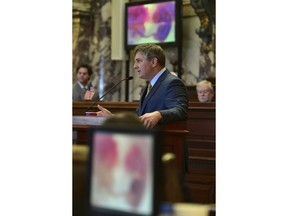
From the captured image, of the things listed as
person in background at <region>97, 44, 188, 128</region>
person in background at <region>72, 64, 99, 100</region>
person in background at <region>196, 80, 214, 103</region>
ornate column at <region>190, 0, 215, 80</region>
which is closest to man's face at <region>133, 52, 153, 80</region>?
person in background at <region>97, 44, 188, 128</region>

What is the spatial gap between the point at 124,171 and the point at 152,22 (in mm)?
6458

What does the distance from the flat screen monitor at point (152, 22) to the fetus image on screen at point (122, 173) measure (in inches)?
245

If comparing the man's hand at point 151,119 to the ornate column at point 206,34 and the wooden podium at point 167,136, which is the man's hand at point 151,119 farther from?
the ornate column at point 206,34

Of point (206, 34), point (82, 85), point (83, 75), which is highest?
point (206, 34)

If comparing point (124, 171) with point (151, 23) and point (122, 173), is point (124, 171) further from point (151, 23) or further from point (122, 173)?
point (151, 23)

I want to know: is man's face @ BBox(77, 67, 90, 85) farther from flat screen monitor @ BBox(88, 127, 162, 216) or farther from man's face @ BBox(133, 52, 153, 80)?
flat screen monitor @ BBox(88, 127, 162, 216)

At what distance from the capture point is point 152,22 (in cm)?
777

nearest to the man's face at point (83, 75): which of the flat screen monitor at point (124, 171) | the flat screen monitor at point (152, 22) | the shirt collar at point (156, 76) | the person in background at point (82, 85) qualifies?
the person in background at point (82, 85)

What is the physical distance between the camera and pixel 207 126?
14.9ft

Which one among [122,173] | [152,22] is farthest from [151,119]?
[152,22]

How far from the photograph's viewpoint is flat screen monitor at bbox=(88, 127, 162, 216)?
1.38 meters

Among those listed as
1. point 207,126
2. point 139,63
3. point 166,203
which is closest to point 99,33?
point 207,126

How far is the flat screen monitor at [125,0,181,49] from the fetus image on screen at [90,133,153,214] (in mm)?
6211
